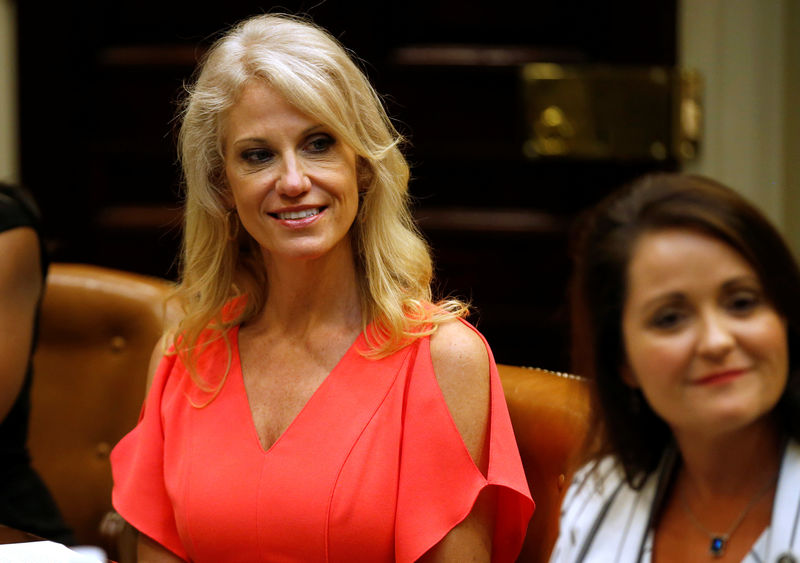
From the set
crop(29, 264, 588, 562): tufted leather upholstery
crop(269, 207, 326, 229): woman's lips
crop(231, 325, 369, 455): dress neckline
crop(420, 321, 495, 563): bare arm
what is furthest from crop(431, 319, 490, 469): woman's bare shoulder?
crop(29, 264, 588, 562): tufted leather upholstery

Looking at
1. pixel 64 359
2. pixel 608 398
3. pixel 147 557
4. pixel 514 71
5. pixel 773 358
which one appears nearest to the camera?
pixel 773 358

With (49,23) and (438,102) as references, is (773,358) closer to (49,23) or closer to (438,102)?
(438,102)

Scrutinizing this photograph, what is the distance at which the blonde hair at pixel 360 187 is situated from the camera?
1917mm

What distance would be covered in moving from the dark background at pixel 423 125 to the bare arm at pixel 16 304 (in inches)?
20.1

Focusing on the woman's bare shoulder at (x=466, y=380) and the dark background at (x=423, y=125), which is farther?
the dark background at (x=423, y=125)

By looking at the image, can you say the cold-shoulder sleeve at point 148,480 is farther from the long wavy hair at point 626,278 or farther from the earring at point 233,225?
the long wavy hair at point 626,278

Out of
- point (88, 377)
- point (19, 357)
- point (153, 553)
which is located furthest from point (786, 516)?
point (88, 377)

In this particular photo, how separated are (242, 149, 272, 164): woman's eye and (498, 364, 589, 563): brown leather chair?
22.1 inches

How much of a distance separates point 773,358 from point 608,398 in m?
0.23

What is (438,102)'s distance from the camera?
291cm

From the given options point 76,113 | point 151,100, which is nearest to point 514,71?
point 151,100

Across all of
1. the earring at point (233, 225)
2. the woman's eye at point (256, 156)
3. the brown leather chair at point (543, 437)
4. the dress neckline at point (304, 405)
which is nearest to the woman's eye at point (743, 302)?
the brown leather chair at point (543, 437)

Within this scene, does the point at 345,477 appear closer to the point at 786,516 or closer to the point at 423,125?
the point at 786,516

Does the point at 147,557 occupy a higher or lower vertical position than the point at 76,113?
lower
